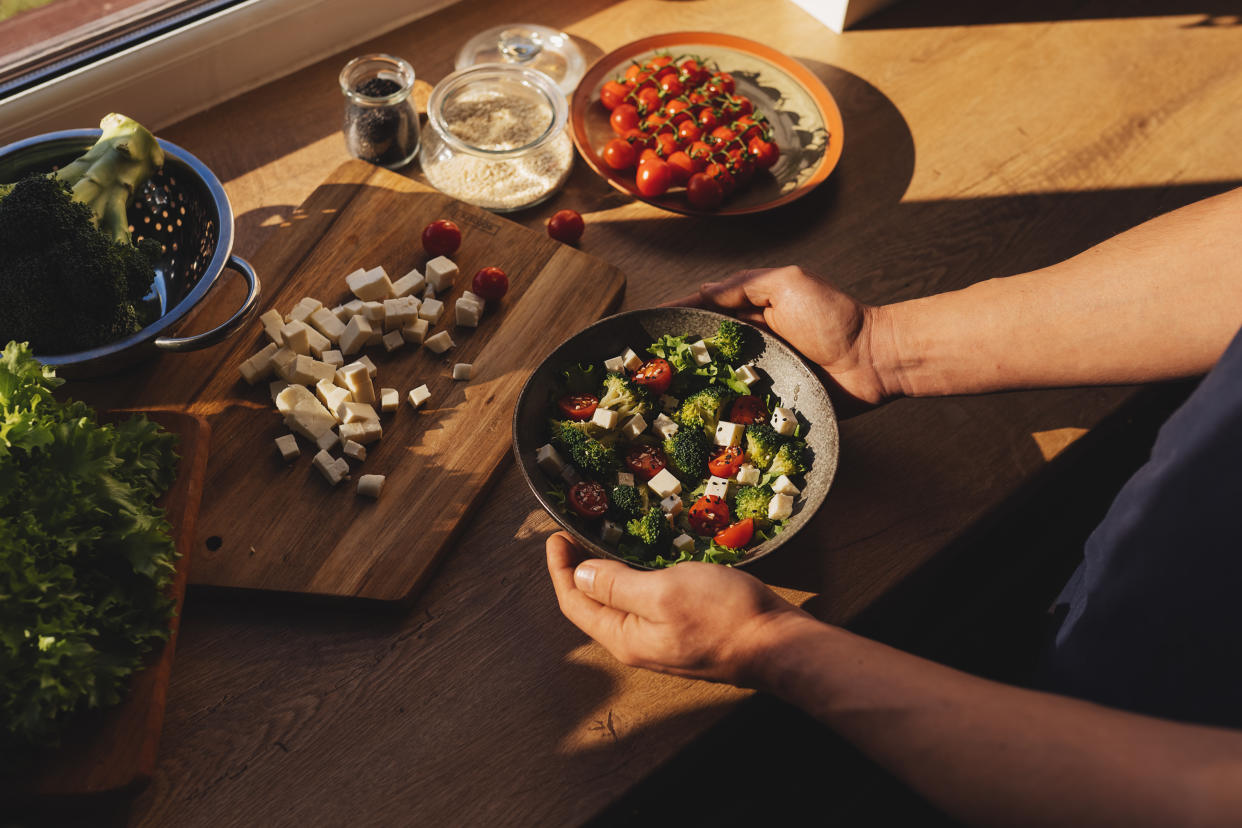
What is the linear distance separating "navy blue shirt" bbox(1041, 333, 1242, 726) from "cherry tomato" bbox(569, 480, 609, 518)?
667 mm

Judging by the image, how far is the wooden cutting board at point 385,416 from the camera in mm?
1282

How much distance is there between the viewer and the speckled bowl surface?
1243 millimetres

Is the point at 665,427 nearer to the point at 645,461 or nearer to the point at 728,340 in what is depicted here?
the point at 645,461

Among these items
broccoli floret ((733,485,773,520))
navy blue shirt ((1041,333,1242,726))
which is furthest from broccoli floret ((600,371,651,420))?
navy blue shirt ((1041,333,1242,726))

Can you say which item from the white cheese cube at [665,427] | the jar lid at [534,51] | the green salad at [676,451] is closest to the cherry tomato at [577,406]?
the green salad at [676,451]

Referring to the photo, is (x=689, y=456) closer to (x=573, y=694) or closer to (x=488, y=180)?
(x=573, y=694)

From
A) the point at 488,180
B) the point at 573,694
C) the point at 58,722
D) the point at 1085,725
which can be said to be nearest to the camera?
the point at 1085,725

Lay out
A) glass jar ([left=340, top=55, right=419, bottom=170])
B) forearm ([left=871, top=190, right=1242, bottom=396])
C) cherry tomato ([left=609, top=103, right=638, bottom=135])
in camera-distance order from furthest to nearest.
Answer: cherry tomato ([left=609, top=103, right=638, bottom=135]) → glass jar ([left=340, top=55, right=419, bottom=170]) → forearm ([left=871, top=190, right=1242, bottom=396])

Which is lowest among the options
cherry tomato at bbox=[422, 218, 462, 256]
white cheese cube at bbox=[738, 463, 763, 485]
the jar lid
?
white cheese cube at bbox=[738, 463, 763, 485]

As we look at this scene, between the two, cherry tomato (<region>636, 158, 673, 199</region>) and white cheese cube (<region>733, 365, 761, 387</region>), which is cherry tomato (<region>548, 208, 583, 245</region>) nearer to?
cherry tomato (<region>636, 158, 673, 199</region>)

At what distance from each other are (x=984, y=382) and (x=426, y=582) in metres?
0.93

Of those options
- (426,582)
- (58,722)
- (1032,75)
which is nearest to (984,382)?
(426,582)

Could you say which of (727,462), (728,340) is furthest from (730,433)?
(728,340)

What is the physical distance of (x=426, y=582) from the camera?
130cm
